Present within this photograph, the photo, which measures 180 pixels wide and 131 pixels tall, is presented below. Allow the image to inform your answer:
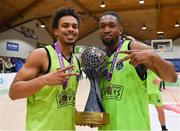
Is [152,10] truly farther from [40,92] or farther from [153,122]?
[40,92]

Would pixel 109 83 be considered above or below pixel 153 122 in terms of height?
above

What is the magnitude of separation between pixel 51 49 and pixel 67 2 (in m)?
13.6

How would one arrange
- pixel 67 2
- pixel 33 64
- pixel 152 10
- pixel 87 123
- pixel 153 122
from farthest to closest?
pixel 152 10, pixel 67 2, pixel 153 122, pixel 33 64, pixel 87 123

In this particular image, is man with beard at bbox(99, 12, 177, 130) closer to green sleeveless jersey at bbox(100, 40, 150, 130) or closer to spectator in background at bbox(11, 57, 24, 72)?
green sleeveless jersey at bbox(100, 40, 150, 130)

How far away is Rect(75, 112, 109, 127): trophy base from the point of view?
211 cm

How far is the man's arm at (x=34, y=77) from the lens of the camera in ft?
7.06

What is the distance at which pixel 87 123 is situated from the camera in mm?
2133

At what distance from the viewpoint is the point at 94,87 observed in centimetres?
221

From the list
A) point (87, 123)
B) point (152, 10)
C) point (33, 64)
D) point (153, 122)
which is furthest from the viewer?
point (152, 10)

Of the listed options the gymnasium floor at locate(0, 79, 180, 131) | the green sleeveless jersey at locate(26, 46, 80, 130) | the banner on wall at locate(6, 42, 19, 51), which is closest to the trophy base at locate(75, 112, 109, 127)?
the green sleeveless jersey at locate(26, 46, 80, 130)

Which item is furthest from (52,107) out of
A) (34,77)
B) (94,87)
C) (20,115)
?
(20,115)

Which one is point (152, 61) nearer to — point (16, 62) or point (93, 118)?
point (93, 118)

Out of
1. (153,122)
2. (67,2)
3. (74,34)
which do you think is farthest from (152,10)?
(74,34)

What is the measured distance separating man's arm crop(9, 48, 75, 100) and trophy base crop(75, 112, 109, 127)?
0.28 m
